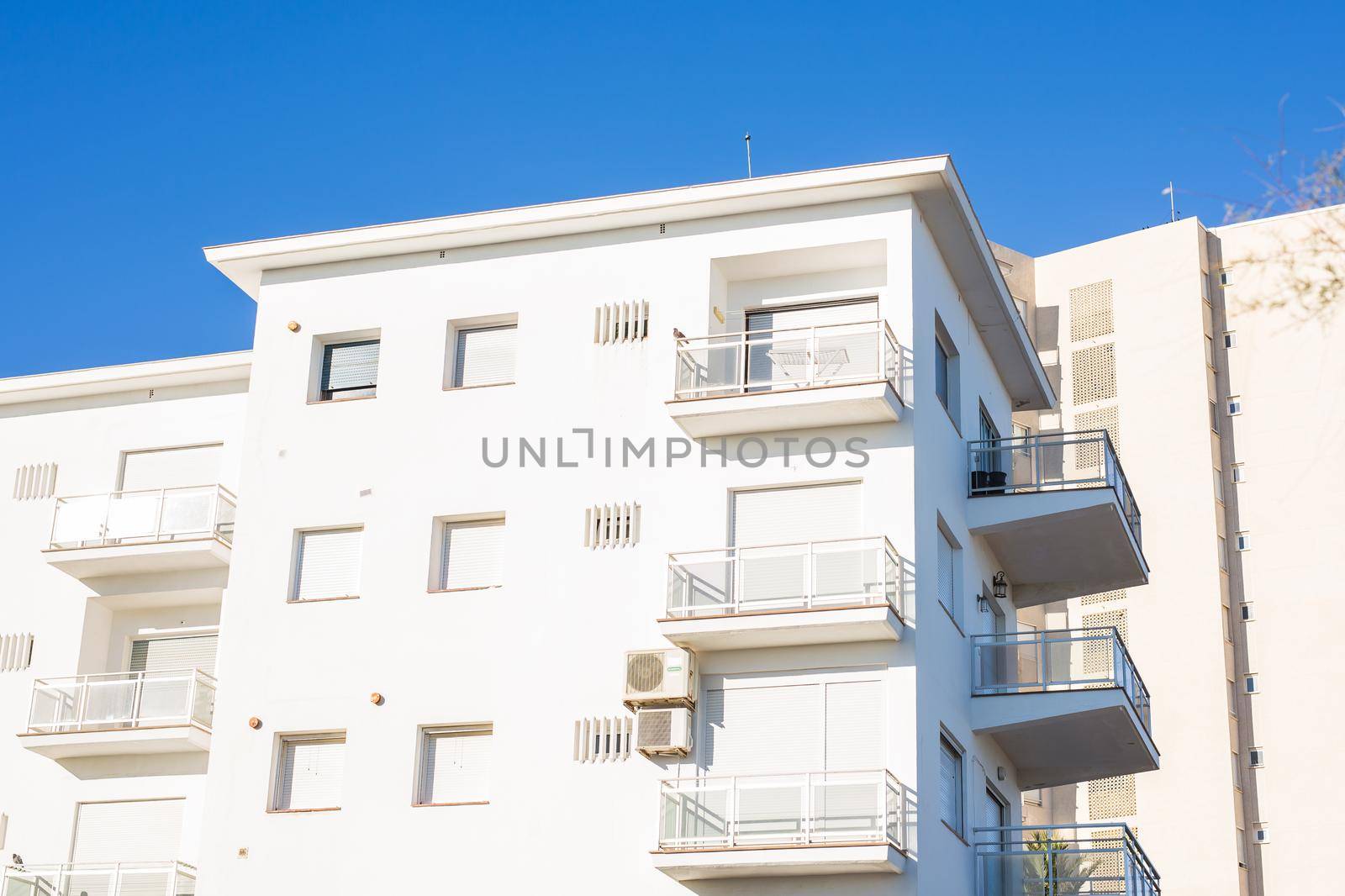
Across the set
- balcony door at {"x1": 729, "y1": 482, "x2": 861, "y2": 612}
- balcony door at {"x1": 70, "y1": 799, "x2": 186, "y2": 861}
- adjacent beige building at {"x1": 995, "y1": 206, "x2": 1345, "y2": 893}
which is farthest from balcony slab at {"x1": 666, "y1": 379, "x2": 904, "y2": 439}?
adjacent beige building at {"x1": 995, "y1": 206, "x2": 1345, "y2": 893}

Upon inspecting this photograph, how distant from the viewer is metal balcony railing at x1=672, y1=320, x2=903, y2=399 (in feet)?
71.9

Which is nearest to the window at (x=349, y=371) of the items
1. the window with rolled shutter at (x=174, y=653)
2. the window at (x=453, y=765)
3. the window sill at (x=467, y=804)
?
the window with rolled shutter at (x=174, y=653)

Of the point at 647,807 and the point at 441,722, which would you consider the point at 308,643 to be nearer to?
the point at 441,722

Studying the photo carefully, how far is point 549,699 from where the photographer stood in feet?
71.8

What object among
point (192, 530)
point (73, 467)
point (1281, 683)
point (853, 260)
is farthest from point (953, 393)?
point (1281, 683)

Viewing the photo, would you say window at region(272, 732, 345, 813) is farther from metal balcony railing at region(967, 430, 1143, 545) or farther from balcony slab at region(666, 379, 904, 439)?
metal balcony railing at region(967, 430, 1143, 545)

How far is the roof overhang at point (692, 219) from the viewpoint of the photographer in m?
23.0

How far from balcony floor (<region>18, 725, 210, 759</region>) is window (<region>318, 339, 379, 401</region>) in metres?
5.25

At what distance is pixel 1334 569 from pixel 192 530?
44.2 meters

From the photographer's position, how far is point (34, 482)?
28.8 m

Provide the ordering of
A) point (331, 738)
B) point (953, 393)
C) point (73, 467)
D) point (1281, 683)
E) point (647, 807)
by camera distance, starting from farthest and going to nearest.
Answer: point (1281, 683) < point (73, 467) < point (953, 393) < point (331, 738) < point (647, 807)

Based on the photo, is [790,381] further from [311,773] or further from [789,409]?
[311,773]

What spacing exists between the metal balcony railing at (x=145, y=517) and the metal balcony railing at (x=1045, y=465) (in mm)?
11367

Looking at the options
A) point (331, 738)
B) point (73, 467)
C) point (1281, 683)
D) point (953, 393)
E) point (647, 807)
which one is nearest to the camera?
point (647, 807)
